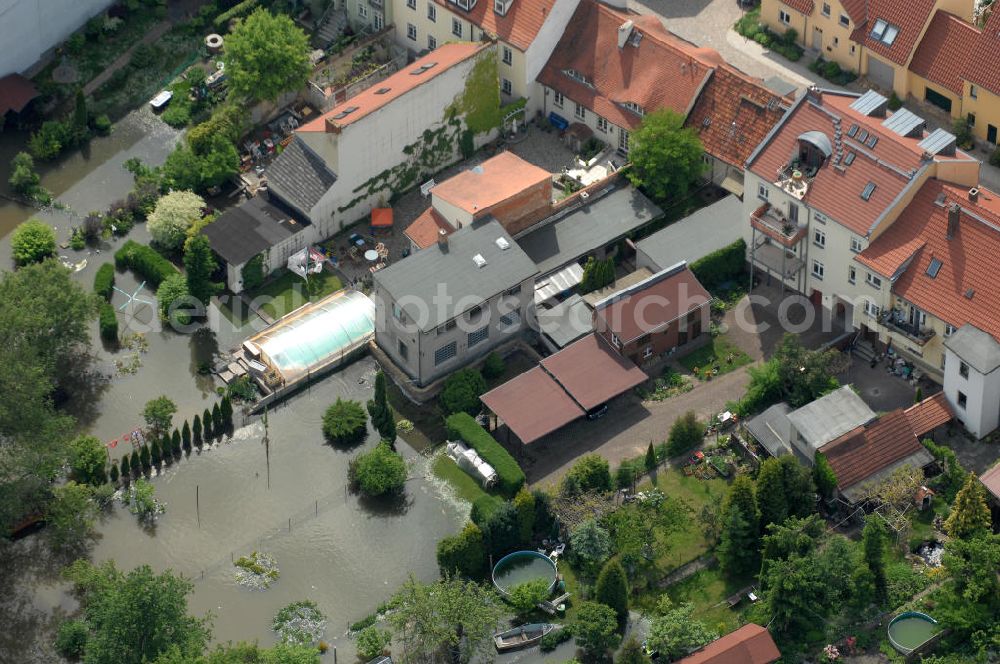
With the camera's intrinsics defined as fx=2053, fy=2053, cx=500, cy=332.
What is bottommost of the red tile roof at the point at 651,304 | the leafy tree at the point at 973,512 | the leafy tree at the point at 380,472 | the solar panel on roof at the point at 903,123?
the leafy tree at the point at 380,472

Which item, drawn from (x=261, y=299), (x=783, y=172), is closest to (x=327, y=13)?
(x=261, y=299)

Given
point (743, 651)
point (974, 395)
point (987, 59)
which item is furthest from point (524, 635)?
point (987, 59)

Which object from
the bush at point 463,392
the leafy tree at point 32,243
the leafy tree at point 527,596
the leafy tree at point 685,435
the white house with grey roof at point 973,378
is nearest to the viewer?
the leafy tree at point 527,596

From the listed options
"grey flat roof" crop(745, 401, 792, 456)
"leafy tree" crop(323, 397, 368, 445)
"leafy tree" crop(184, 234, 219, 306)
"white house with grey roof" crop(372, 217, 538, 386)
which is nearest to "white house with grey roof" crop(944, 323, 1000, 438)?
"grey flat roof" crop(745, 401, 792, 456)

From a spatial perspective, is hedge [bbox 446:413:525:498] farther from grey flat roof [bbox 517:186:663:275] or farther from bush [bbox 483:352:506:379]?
grey flat roof [bbox 517:186:663:275]

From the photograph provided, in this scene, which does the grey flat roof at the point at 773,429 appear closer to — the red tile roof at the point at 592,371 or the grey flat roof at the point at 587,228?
the red tile roof at the point at 592,371

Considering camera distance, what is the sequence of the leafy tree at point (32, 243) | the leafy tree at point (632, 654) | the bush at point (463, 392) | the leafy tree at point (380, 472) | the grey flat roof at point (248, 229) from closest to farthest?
the leafy tree at point (632, 654) < the leafy tree at point (380, 472) < the bush at point (463, 392) < the grey flat roof at point (248, 229) < the leafy tree at point (32, 243)

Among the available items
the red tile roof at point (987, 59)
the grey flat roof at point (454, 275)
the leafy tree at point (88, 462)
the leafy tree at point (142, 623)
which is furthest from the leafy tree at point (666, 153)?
the leafy tree at point (142, 623)
